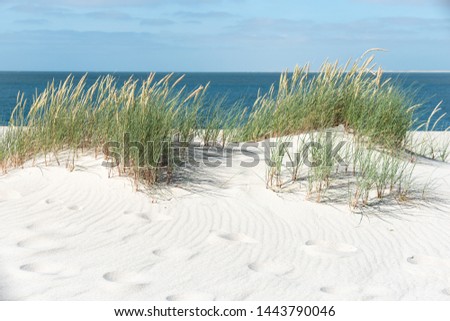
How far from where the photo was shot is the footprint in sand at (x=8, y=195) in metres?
→ 4.66

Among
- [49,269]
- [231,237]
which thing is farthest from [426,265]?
[49,269]

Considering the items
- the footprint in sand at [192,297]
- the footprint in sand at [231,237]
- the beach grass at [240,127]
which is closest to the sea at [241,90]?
the beach grass at [240,127]

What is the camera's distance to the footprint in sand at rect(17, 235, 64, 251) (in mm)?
3665

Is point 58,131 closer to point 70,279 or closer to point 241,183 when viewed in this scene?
point 241,183

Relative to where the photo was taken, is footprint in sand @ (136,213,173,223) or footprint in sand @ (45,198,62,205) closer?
footprint in sand @ (136,213,173,223)

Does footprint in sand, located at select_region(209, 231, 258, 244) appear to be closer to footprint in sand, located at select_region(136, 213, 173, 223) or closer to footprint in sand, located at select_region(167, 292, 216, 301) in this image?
footprint in sand, located at select_region(136, 213, 173, 223)

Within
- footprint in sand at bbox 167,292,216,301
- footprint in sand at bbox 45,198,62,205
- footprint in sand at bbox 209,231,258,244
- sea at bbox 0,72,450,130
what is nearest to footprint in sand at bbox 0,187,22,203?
footprint in sand at bbox 45,198,62,205

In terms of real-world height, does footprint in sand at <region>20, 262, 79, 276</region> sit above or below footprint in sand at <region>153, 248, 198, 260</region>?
below

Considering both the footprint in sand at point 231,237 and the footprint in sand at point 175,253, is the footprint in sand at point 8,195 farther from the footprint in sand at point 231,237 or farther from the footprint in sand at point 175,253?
the footprint in sand at point 231,237

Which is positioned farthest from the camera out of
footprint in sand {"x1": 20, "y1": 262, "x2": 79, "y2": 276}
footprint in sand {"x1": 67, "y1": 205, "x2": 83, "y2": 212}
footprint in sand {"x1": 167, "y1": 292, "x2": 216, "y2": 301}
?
footprint in sand {"x1": 67, "y1": 205, "x2": 83, "y2": 212}

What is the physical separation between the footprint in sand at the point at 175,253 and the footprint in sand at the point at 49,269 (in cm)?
54

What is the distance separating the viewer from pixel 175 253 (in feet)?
12.0

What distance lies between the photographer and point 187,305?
9.78ft

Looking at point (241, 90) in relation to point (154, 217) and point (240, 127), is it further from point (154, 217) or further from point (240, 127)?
point (154, 217)
